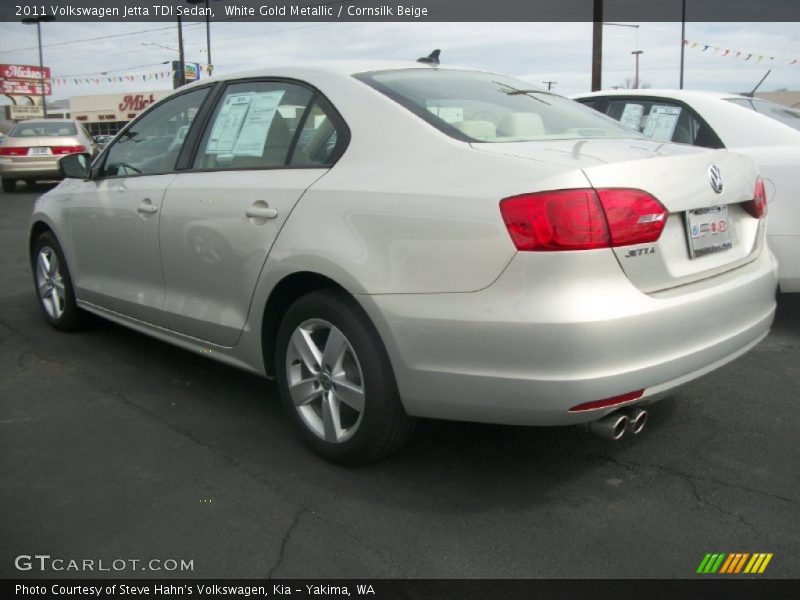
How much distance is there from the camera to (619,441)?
3.34 metres

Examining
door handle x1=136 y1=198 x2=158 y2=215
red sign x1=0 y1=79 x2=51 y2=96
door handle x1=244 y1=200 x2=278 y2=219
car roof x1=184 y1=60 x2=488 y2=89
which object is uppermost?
red sign x1=0 y1=79 x2=51 y2=96

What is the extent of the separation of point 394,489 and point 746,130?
3.51 m

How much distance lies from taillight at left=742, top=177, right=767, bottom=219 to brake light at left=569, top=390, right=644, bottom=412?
1.10 m

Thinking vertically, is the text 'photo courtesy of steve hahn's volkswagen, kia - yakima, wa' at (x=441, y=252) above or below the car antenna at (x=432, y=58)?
below

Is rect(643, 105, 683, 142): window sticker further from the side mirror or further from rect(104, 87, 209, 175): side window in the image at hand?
the side mirror

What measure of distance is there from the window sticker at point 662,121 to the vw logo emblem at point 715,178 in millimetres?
2505

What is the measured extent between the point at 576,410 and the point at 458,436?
1.03 meters

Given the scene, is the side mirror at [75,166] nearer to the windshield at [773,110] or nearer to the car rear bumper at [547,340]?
the car rear bumper at [547,340]

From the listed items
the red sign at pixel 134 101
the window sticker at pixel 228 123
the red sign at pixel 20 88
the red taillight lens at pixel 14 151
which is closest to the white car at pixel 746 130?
the window sticker at pixel 228 123

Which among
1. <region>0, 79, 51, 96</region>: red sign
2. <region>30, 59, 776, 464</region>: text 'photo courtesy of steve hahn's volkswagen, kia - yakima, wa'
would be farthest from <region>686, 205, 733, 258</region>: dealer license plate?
<region>0, 79, 51, 96</region>: red sign

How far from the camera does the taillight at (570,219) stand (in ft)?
7.95

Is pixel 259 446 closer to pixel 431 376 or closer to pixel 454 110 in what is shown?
pixel 431 376

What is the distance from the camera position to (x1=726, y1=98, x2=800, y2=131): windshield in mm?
5176

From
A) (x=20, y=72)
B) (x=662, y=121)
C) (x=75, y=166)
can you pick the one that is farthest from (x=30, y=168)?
(x=20, y=72)
